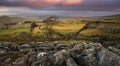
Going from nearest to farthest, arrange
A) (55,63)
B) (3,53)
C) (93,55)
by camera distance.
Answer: (55,63) < (93,55) < (3,53)

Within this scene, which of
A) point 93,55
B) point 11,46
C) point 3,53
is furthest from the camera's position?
point 11,46

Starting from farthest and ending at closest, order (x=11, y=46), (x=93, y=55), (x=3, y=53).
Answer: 1. (x=11, y=46)
2. (x=3, y=53)
3. (x=93, y=55)

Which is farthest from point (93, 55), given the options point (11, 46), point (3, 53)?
point (11, 46)

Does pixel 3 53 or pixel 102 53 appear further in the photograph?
pixel 3 53

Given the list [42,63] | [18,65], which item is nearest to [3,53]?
[18,65]

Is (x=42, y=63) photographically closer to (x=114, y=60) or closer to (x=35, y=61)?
(x=35, y=61)

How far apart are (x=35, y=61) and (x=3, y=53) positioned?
19.6 meters

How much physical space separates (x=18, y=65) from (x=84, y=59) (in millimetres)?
25267

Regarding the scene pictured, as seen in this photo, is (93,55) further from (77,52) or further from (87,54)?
(77,52)

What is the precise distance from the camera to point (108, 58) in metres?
99.4

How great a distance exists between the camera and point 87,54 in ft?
344

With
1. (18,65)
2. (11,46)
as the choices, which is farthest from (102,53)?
(11,46)

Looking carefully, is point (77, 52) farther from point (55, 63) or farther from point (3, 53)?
point (3, 53)

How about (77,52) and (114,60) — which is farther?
(77,52)
